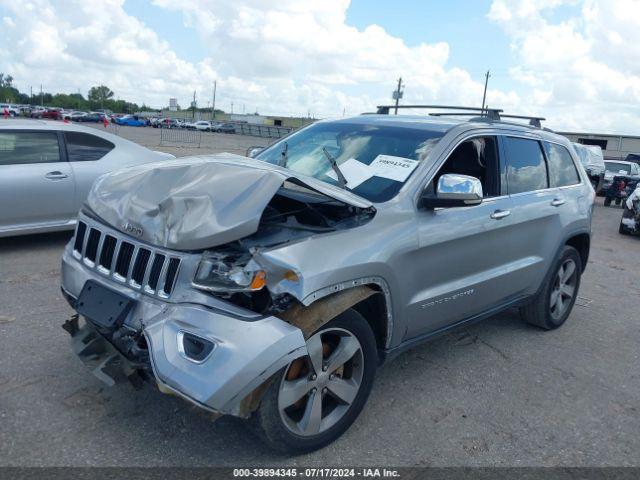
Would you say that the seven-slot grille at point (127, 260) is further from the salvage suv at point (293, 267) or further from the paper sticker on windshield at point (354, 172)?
the paper sticker on windshield at point (354, 172)

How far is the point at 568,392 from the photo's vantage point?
414 centimetres

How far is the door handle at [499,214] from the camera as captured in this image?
13.8 ft

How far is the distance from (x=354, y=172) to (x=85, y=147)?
469 cm

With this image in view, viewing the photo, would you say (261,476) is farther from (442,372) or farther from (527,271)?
(527,271)

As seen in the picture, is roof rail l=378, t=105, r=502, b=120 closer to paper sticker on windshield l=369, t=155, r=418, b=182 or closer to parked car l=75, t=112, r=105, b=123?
paper sticker on windshield l=369, t=155, r=418, b=182

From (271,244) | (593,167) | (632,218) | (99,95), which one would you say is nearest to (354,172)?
(271,244)

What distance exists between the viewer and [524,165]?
4754 millimetres

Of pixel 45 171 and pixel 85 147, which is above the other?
pixel 85 147

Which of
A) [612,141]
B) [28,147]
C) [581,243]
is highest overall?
[612,141]

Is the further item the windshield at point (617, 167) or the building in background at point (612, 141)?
the building in background at point (612, 141)

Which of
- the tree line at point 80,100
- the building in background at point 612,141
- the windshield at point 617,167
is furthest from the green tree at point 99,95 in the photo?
the windshield at point 617,167

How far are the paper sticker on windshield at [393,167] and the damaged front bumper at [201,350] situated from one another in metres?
1.42

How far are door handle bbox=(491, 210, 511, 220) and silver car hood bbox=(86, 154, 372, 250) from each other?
1310 mm

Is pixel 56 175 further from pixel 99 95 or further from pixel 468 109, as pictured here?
pixel 99 95
